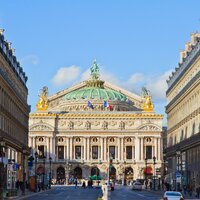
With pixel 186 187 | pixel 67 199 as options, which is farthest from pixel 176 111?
pixel 67 199

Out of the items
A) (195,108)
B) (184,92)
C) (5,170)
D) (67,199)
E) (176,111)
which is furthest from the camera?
(176,111)

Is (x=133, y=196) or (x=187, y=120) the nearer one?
(x=133, y=196)

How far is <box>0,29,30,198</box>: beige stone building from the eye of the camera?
95000 mm

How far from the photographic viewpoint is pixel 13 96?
357 ft

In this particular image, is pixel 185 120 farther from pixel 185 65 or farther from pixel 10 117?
pixel 10 117

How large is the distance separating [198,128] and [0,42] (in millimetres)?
29402

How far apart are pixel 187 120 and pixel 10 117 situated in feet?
91.0

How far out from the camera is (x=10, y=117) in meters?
106

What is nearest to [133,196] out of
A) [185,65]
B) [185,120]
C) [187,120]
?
[187,120]

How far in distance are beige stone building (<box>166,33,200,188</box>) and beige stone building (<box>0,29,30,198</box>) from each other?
73.0ft

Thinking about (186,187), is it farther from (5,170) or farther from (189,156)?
(5,170)

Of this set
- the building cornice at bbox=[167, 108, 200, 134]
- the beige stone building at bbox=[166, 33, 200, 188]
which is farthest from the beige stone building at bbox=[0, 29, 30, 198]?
the building cornice at bbox=[167, 108, 200, 134]

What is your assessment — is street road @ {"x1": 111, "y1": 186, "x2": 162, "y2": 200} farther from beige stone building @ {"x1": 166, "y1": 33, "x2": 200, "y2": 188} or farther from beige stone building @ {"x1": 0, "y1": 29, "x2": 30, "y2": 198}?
beige stone building @ {"x1": 0, "y1": 29, "x2": 30, "y2": 198}

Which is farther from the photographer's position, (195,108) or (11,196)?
(195,108)
